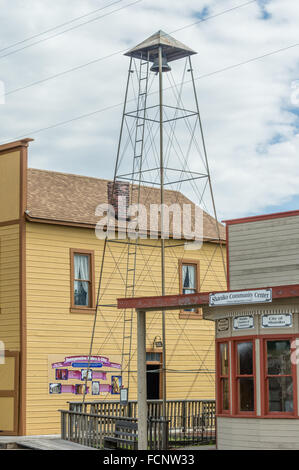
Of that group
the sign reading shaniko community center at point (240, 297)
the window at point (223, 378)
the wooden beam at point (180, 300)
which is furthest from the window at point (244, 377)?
the wooden beam at point (180, 300)

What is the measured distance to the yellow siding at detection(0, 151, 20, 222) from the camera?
30047 mm

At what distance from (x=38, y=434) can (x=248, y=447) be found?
10.2 meters

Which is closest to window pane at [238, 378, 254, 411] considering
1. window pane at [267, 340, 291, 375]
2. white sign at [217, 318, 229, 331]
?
window pane at [267, 340, 291, 375]

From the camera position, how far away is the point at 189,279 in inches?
1359

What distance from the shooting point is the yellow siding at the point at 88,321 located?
96.0 feet

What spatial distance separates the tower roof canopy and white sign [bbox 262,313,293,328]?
12.0 metres

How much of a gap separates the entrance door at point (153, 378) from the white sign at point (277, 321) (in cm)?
1285

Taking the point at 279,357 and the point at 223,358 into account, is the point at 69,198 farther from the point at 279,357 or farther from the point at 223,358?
the point at 279,357

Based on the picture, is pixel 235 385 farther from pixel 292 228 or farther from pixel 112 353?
pixel 112 353

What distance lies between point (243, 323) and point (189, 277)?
13556 mm

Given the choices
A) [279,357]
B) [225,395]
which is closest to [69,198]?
[225,395]

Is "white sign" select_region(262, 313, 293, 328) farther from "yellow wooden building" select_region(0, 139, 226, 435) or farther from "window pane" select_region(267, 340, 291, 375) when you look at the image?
"yellow wooden building" select_region(0, 139, 226, 435)

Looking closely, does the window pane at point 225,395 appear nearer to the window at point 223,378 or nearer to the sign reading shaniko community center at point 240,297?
the window at point 223,378

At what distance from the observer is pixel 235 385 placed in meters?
21.1
